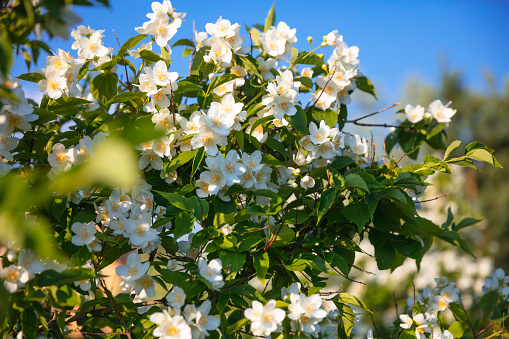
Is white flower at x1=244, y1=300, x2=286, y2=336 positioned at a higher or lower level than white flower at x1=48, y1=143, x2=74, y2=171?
lower

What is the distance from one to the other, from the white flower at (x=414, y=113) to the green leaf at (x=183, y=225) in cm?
89

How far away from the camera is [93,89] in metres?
1.07

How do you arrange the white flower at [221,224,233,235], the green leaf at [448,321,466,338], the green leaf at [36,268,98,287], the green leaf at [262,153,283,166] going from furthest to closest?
the green leaf at [448,321,466,338] < the green leaf at [262,153,283,166] < the white flower at [221,224,233,235] < the green leaf at [36,268,98,287]

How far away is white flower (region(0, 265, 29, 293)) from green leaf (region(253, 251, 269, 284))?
1.47 ft

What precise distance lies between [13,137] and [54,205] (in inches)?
7.0

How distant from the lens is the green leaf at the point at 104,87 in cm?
107

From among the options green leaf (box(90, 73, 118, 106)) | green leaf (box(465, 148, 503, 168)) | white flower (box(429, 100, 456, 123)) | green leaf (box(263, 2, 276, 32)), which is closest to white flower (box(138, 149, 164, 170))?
green leaf (box(90, 73, 118, 106))

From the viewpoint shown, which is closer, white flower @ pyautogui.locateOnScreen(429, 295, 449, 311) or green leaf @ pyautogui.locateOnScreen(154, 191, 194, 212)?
green leaf @ pyautogui.locateOnScreen(154, 191, 194, 212)

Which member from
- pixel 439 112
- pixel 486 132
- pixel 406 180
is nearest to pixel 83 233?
pixel 406 180

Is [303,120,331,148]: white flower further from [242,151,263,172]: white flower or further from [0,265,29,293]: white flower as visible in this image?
[0,265,29,293]: white flower

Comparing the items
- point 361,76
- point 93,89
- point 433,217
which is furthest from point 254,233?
point 433,217

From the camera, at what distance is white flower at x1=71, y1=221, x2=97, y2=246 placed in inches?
34.7

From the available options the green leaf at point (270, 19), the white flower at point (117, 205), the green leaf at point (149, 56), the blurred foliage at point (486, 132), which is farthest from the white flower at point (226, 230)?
the blurred foliage at point (486, 132)

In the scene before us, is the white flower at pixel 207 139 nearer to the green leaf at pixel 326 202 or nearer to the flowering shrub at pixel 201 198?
the flowering shrub at pixel 201 198
